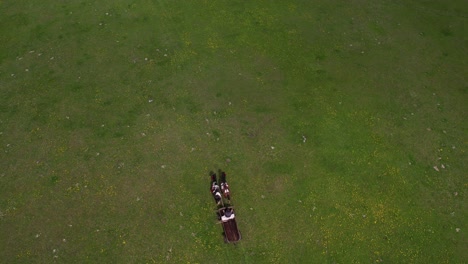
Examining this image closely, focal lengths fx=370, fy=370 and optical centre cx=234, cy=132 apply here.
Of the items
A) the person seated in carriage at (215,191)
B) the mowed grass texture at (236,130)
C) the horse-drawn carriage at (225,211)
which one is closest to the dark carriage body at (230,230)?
the horse-drawn carriage at (225,211)

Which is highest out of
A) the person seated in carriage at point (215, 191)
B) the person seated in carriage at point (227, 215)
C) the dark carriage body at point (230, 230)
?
the person seated in carriage at point (215, 191)

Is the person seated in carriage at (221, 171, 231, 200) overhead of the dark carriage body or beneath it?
overhead

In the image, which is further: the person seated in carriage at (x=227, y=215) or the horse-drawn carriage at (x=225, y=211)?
the person seated in carriage at (x=227, y=215)

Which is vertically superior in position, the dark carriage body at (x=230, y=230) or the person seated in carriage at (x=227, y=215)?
the person seated in carriage at (x=227, y=215)

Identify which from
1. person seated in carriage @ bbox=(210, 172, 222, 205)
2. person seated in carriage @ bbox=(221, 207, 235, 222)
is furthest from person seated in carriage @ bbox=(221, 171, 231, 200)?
person seated in carriage @ bbox=(221, 207, 235, 222)

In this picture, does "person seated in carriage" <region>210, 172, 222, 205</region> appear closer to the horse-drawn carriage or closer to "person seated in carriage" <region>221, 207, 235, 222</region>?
the horse-drawn carriage

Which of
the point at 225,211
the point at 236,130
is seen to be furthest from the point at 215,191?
the point at 236,130

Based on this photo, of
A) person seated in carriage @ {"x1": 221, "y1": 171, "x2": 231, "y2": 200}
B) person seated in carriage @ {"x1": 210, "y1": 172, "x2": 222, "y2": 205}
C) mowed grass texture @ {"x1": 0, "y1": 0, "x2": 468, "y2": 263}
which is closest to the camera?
mowed grass texture @ {"x1": 0, "y1": 0, "x2": 468, "y2": 263}

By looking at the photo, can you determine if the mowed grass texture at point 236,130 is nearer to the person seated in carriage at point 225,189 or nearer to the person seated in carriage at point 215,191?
the person seated in carriage at point 215,191

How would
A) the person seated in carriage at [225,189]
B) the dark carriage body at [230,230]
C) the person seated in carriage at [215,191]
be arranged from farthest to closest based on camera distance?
the person seated in carriage at [225,189], the person seated in carriage at [215,191], the dark carriage body at [230,230]
